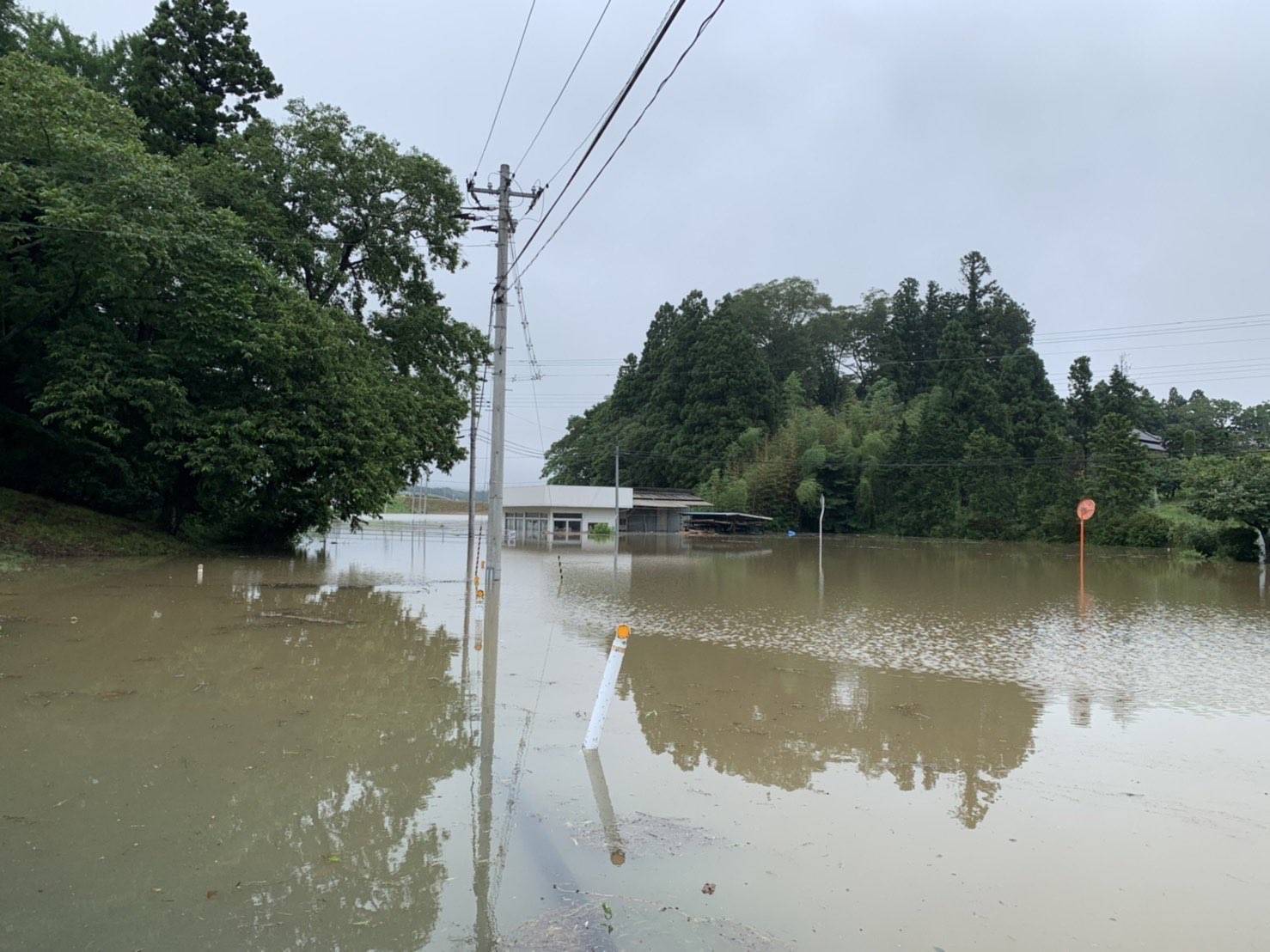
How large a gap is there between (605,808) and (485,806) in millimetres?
712

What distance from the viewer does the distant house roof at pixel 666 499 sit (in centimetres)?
6456

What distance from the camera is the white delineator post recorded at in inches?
230

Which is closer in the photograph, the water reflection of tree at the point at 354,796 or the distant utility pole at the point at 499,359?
the water reflection of tree at the point at 354,796

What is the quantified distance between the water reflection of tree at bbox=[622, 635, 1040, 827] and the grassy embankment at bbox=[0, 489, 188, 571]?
16.9m

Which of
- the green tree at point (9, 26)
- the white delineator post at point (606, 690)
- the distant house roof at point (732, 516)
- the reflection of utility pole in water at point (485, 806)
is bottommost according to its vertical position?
the reflection of utility pole in water at point (485, 806)

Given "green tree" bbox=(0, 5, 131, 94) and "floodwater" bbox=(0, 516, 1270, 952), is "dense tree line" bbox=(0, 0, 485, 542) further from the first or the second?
"floodwater" bbox=(0, 516, 1270, 952)

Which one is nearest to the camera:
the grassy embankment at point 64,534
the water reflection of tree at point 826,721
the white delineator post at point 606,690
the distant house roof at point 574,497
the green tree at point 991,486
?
the white delineator post at point 606,690

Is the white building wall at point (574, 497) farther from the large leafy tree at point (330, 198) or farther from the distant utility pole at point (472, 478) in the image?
the large leafy tree at point (330, 198)

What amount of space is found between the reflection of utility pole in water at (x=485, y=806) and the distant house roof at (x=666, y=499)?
54.2 m

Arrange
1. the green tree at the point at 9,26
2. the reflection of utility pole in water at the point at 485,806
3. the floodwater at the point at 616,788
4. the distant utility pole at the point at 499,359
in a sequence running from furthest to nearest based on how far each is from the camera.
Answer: the green tree at the point at 9,26
the distant utility pole at the point at 499,359
the floodwater at the point at 616,788
the reflection of utility pole in water at the point at 485,806

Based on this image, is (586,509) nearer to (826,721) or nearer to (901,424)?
(901,424)

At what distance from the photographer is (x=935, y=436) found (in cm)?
6100

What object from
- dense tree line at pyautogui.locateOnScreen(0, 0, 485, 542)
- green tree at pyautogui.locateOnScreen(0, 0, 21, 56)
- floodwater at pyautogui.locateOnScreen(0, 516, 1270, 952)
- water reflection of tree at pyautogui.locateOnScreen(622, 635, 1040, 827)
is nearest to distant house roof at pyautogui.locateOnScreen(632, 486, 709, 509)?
dense tree line at pyautogui.locateOnScreen(0, 0, 485, 542)

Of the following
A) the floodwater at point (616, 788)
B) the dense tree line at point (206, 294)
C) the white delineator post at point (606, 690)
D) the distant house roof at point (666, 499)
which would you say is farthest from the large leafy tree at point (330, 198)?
the distant house roof at point (666, 499)
